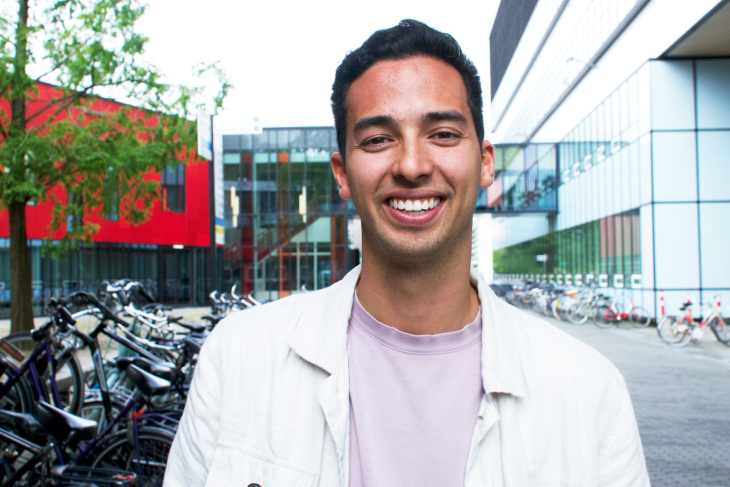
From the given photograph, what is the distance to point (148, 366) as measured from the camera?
3645 mm

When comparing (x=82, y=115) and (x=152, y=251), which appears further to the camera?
(x=152, y=251)

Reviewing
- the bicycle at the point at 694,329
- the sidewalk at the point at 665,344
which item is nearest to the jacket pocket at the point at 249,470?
the sidewalk at the point at 665,344

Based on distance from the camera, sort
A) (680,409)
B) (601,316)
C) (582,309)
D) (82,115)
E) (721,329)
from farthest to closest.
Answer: (582,309) → (601,316) → (721,329) → (82,115) → (680,409)

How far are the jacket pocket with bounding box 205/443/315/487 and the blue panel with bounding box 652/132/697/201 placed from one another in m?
18.0

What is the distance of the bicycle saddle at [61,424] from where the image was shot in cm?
287

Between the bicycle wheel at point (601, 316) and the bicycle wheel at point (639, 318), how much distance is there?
616 millimetres

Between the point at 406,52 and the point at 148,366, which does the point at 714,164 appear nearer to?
the point at 148,366

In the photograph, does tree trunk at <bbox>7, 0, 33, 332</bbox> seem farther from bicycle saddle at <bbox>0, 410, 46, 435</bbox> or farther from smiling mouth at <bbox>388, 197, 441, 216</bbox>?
smiling mouth at <bbox>388, 197, 441, 216</bbox>

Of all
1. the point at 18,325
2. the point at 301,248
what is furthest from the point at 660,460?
the point at 301,248

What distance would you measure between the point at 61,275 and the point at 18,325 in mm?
11936

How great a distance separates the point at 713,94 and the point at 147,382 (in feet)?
60.3

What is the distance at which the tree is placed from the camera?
894cm

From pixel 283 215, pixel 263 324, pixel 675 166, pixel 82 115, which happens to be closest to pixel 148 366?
pixel 263 324

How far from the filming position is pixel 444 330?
5.45 feet
